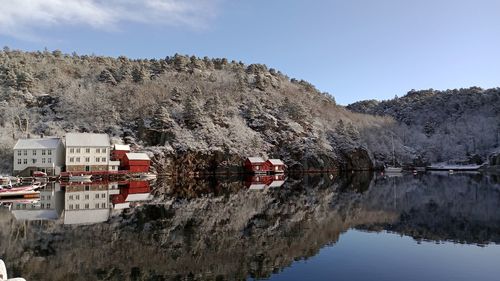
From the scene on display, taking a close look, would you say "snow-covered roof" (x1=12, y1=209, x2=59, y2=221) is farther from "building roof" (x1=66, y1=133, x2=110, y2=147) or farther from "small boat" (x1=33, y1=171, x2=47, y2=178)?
"building roof" (x1=66, y1=133, x2=110, y2=147)

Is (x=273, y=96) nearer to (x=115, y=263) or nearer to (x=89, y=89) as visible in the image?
(x=89, y=89)

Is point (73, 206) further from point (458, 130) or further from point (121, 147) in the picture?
point (458, 130)

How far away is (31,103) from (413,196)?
93.7 meters

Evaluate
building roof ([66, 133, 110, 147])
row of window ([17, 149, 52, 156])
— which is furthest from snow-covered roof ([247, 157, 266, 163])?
row of window ([17, 149, 52, 156])

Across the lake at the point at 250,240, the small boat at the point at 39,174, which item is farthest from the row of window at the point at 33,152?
the lake at the point at 250,240

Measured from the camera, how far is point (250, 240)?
Answer: 971 inches

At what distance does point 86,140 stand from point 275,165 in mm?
45764

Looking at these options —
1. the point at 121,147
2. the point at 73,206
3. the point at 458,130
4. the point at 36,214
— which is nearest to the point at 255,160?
the point at 121,147

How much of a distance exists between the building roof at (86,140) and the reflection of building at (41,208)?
32897 millimetres

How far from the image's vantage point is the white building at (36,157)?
7712 centimetres

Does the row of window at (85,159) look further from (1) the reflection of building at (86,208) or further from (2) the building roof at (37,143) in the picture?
(1) the reflection of building at (86,208)

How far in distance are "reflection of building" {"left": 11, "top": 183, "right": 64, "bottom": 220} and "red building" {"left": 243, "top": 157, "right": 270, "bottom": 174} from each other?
5493 cm

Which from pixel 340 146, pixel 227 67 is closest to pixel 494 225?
pixel 340 146

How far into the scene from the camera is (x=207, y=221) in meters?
31.2
